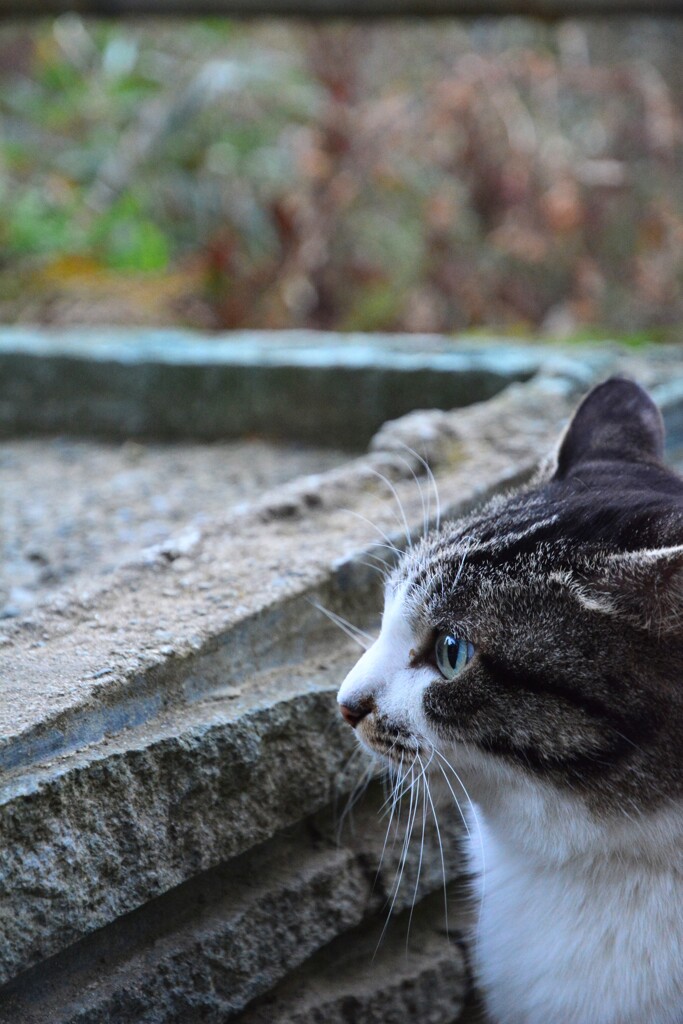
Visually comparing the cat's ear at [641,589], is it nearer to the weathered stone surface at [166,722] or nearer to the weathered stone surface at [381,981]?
the weathered stone surface at [166,722]

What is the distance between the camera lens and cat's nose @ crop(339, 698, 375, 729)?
139cm

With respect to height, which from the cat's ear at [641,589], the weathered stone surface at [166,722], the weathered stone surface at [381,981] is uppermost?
the cat's ear at [641,589]

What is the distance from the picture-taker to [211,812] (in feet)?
4.59

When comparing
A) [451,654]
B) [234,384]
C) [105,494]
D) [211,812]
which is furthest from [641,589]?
[234,384]

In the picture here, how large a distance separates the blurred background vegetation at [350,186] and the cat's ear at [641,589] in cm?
412

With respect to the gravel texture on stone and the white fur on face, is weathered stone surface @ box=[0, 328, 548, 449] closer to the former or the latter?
the gravel texture on stone

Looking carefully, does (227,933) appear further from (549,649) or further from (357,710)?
(549,649)

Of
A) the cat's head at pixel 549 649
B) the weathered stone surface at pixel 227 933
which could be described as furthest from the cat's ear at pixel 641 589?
the weathered stone surface at pixel 227 933

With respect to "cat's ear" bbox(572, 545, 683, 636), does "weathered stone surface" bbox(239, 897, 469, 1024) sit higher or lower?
lower

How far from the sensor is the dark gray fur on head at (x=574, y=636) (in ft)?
3.99

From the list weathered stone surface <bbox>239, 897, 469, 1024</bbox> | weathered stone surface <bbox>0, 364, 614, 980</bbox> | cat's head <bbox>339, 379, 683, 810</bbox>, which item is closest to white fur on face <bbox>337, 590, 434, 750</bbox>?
cat's head <bbox>339, 379, 683, 810</bbox>

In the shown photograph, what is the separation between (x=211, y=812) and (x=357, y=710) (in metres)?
0.22

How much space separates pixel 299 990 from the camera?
1494 mm

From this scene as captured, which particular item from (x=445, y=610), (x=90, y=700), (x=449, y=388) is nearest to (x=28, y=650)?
(x=90, y=700)
